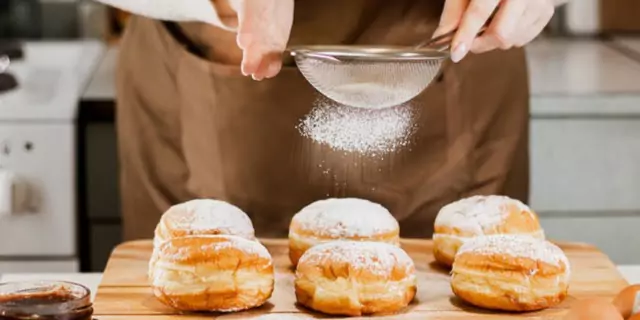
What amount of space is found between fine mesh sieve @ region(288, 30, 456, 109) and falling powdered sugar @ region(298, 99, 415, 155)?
114 millimetres

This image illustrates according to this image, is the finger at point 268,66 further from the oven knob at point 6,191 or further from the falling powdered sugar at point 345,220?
the oven knob at point 6,191

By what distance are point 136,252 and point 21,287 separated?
326 mm

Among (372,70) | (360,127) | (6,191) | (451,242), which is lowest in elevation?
(6,191)

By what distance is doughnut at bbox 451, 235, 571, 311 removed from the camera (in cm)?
114

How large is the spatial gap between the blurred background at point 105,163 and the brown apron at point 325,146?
0.37 meters

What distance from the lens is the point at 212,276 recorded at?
1.12 m

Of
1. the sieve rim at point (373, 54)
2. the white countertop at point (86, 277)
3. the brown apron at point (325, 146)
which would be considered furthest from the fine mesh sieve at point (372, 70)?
the white countertop at point (86, 277)

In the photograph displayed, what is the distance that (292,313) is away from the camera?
3.78 ft

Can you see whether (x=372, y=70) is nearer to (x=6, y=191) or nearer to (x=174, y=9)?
(x=174, y=9)

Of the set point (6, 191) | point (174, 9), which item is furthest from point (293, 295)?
point (6, 191)

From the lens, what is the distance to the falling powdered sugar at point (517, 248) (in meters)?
1.16

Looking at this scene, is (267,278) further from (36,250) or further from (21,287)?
(36,250)

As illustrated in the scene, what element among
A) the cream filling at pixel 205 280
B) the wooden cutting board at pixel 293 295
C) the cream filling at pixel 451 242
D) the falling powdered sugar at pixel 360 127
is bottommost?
the wooden cutting board at pixel 293 295

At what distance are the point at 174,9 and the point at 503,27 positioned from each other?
0.45 meters
